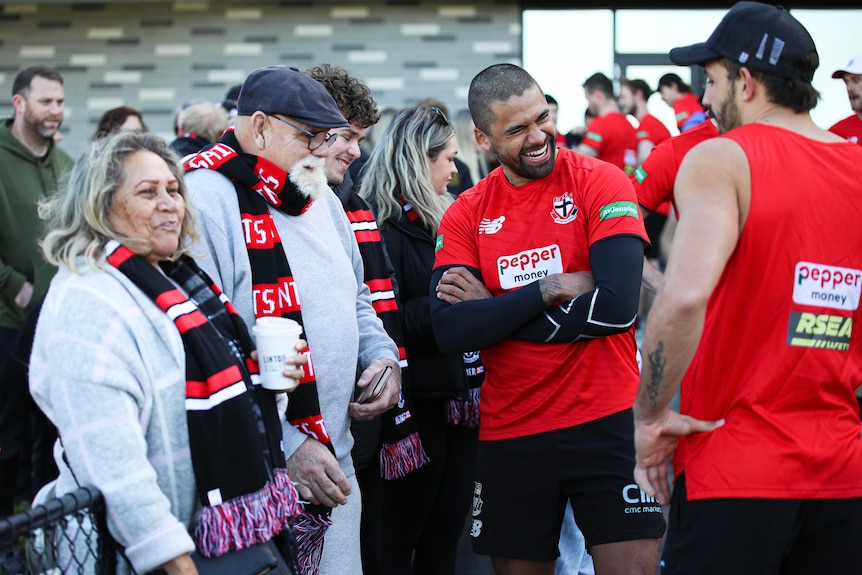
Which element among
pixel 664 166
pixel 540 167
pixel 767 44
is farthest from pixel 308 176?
pixel 664 166

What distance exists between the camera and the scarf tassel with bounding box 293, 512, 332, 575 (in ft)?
9.82

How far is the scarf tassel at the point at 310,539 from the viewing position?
9.82ft

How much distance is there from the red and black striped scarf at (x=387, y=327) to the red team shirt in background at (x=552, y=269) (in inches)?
18.4

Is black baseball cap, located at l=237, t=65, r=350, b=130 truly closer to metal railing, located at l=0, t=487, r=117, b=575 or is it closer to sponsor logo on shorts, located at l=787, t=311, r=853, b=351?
metal railing, located at l=0, t=487, r=117, b=575

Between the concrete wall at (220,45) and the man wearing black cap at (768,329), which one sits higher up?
the concrete wall at (220,45)

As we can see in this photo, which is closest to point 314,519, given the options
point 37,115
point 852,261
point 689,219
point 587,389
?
point 587,389

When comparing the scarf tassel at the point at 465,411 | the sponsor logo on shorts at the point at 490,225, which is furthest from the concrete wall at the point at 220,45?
the sponsor logo on shorts at the point at 490,225

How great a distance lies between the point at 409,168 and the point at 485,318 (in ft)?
4.19

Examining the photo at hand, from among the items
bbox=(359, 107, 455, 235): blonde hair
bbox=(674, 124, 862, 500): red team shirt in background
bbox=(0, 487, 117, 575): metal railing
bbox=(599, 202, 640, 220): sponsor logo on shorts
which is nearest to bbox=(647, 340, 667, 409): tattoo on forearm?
bbox=(674, 124, 862, 500): red team shirt in background

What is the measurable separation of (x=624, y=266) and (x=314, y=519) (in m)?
1.28

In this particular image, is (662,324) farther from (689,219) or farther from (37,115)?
(37,115)

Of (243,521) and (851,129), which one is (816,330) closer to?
(243,521)

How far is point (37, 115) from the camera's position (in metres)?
5.67

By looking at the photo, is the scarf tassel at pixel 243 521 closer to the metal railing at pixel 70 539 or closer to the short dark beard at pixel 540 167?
the metal railing at pixel 70 539
